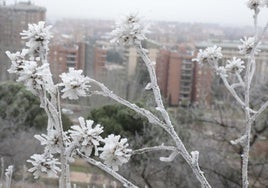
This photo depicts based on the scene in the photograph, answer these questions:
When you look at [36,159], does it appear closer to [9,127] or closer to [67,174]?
[67,174]

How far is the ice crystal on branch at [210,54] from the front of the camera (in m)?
1.31

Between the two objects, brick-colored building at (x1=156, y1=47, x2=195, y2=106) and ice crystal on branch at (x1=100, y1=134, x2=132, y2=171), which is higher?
ice crystal on branch at (x1=100, y1=134, x2=132, y2=171)

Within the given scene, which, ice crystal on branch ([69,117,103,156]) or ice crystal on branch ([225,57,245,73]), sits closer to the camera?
ice crystal on branch ([69,117,103,156])

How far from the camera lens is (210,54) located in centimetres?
131

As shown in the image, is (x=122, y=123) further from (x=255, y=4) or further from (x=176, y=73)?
(x=176, y=73)

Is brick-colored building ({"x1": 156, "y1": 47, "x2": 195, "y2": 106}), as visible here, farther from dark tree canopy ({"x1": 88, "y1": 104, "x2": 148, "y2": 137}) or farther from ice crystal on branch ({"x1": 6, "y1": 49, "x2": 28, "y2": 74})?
ice crystal on branch ({"x1": 6, "y1": 49, "x2": 28, "y2": 74})

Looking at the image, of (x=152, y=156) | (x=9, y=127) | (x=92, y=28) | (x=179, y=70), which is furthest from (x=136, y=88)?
(x=92, y=28)

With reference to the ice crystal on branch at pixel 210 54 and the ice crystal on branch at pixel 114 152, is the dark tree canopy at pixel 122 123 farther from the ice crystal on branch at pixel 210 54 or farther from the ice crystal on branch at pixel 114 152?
the ice crystal on branch at pixel 114 152

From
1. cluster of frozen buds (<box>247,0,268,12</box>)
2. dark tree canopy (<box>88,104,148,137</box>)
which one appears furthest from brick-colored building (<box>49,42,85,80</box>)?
cluster of frozen buds (<box>247,0,268,12</box>)

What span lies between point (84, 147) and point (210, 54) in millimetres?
618

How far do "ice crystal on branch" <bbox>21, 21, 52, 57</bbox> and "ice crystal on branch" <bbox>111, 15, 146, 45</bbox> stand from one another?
146 millimetres

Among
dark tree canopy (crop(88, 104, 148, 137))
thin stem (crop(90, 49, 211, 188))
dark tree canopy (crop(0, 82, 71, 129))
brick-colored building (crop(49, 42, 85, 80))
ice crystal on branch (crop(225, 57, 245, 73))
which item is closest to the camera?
thin stem (crop(90, 49, 211, 188))

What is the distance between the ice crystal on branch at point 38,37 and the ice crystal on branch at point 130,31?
0.15 m

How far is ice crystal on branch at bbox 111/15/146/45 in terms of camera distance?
3.16 feet
